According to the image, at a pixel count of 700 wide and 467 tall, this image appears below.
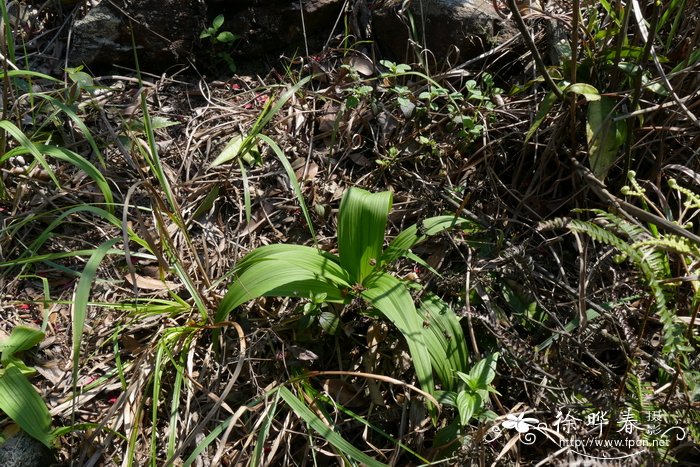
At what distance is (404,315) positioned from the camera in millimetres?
1594

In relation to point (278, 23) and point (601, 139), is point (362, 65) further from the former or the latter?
point (601, 139)

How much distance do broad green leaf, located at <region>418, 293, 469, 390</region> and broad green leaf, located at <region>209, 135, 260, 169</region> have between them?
82cm

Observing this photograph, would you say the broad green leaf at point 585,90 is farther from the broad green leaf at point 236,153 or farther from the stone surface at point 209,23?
the broad green leaf at point 236,153

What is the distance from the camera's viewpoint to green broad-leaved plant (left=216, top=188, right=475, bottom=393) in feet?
5.27

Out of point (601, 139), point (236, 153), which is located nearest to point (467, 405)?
point (601, 139)

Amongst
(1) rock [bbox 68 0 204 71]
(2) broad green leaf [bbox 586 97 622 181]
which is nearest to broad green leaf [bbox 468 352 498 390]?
(2) broad green leaf [bbox 586 97 622 181]

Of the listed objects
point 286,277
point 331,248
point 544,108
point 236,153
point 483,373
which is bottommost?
point 483,373

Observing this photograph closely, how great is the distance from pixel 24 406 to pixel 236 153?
3.22 ft

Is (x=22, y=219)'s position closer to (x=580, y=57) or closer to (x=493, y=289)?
(x=493, y=289)

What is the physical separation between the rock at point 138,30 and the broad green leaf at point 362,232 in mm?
1225

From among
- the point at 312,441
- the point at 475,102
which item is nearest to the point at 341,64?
the point at 475,102

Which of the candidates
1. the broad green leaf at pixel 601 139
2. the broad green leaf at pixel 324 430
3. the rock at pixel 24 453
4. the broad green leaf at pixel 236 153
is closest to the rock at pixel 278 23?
the broad green leaf at pixel 236 153

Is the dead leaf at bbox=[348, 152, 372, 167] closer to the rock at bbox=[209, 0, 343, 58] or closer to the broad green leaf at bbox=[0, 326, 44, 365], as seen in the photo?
the rock at bbox=[209, 0, 343, 58]

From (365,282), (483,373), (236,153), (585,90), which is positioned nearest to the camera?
(483,373)
